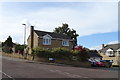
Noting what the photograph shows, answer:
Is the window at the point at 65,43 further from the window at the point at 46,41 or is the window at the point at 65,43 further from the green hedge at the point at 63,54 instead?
the green hedge at the point at 63,54

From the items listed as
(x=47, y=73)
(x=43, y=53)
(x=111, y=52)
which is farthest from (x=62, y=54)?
(x=111, y=52)

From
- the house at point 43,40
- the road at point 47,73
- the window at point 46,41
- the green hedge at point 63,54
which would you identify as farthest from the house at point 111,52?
the road at point 47,73

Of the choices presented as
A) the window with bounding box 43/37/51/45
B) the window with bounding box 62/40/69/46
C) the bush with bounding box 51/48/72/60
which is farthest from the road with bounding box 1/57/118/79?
the window with bounding box 62/40/69/46

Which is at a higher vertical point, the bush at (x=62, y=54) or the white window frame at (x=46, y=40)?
the white window frame at (x=46, y=40)

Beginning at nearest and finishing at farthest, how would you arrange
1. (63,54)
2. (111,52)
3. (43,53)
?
1. (63,54)
2. (43,53)
3. (111,52)

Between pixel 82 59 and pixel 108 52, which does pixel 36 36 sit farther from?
pixel 108 52

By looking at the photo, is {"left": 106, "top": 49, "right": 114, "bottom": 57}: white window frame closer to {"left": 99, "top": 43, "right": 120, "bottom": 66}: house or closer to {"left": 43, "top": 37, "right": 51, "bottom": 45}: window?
{"left": 99, "top": 43, "right": 120, "bottom": 66}: house

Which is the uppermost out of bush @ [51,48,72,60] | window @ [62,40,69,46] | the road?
window @ [62,40,69,46]

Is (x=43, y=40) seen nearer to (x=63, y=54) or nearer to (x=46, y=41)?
(x=46, y=41)

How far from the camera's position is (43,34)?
163 feet

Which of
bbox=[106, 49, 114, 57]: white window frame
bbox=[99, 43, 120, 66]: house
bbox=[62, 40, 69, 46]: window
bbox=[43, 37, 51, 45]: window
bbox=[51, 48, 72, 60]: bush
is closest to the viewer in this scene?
bbox=[51, 48, 72, 60]: bush

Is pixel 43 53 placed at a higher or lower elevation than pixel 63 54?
higher

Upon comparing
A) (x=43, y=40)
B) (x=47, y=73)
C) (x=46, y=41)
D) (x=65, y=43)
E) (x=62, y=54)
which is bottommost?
(x=47, y=73)

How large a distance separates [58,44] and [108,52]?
24.8 m
